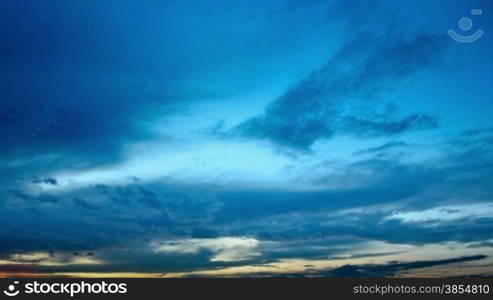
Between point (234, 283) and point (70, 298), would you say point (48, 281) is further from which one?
point (234, 283)

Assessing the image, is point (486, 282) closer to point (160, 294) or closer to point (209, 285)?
point (209, 285)

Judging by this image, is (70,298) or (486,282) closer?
(70,298)

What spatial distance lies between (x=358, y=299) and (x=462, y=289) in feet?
19.1

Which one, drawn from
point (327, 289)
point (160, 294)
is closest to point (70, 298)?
point (160, 294)

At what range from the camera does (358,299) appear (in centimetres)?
2531

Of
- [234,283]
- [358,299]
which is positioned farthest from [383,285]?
[234,283]

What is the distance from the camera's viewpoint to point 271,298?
24.7m

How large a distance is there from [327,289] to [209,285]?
241 inches

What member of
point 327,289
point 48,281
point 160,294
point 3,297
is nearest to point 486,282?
point 327,289

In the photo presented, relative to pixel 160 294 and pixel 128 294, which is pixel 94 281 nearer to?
pixel 128 294

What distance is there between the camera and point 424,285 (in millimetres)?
25812

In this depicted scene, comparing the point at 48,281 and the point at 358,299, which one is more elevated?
the point at 48,281

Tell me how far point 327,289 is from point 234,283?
16.0 ft

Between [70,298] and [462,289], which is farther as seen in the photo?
[462,289]
